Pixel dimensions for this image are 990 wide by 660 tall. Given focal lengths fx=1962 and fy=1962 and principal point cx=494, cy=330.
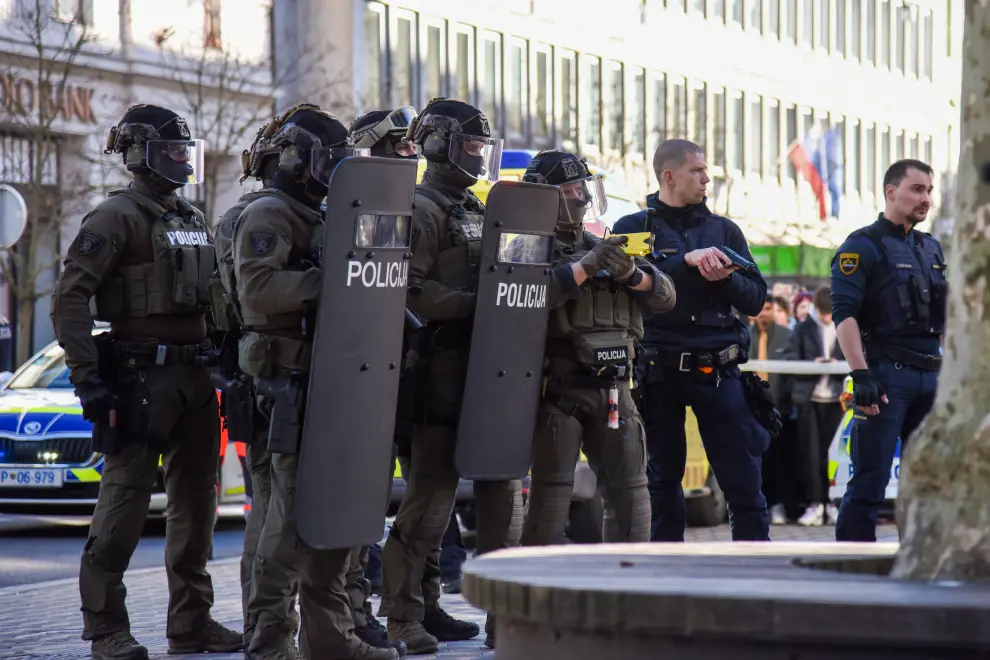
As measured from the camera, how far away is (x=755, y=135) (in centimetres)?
4906

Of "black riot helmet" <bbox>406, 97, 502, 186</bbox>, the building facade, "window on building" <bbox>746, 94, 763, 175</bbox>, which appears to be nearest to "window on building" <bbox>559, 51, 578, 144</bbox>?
"window on building" <bbox>746, 94, 763, 175</bbox>

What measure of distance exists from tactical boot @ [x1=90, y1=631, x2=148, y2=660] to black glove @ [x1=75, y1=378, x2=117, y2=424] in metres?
0.74

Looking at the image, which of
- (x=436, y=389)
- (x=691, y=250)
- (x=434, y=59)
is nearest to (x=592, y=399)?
(x=436, y=389)

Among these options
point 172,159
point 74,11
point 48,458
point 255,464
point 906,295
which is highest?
point 74,11

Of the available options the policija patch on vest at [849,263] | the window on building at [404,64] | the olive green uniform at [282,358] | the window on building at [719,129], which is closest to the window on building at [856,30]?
the window on building at [719,129]

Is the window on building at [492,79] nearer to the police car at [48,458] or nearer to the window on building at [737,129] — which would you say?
the window on building at [737,129]

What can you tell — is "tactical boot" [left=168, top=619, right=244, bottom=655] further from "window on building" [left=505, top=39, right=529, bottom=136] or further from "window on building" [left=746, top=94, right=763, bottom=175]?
"window on building" [left=746, top=94, right=763, bottom=175]

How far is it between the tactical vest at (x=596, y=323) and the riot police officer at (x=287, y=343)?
1.20 meters

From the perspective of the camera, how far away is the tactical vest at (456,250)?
6.70 meters

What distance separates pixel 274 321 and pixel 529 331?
3.67ft

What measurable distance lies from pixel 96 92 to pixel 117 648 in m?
22.3

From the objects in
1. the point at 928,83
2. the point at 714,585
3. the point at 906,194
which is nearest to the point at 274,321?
the point at 714,585

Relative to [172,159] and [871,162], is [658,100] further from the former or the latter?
[172,159]

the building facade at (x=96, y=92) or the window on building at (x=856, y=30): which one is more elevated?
the window on building at (x=856, y=30)
